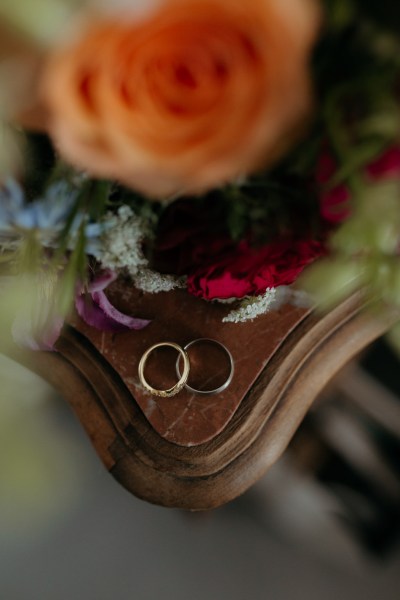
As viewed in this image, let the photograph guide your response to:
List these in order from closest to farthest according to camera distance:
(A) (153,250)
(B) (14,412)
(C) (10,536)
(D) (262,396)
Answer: (B) (14,412)
(A) (153,250)
(D) (262,396)
(C) (10,536)

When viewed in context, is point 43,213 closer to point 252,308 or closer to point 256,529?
point 252,308

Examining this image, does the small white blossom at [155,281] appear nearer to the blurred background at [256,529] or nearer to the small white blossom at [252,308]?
the small white blossom at [252,308]

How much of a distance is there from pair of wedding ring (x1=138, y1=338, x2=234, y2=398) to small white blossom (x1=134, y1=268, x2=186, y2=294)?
6 centimetres

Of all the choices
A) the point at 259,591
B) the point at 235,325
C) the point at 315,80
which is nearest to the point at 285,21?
the point at 315,80

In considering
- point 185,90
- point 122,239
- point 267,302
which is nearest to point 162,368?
point 267,302

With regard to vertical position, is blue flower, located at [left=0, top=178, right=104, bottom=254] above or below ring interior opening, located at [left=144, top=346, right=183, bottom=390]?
above

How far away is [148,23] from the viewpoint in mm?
281

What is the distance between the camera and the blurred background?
4.03 ft

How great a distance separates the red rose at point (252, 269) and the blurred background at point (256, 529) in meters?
0.68

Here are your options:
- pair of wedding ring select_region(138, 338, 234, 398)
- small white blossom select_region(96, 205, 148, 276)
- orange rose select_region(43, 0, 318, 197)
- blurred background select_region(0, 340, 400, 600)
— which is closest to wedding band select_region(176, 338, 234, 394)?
pair of wedding ring select_region(138, 338, 234, 398)

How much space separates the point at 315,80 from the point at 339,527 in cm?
118

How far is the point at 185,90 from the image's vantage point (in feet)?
0.98

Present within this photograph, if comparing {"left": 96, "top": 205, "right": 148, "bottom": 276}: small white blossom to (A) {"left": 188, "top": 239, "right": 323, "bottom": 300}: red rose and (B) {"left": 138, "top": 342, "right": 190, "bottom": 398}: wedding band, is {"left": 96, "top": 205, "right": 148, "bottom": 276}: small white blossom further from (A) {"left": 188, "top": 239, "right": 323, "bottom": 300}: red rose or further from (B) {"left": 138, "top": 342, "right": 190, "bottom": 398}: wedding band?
(B) {"left": 138, "top": 342, "right": 190, "bottom": 398}: wedding band

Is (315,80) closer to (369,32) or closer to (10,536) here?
(369,32)
